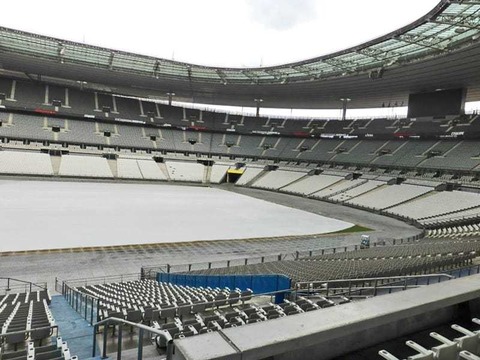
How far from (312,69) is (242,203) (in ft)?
62.4

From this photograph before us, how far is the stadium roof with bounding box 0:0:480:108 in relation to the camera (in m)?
27.9

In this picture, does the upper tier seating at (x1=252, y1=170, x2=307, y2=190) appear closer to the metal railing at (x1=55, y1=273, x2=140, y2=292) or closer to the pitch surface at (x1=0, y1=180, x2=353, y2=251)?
the pitch surface at (x1=0, y1=180, x2=353, y2=251)

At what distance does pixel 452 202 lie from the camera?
31344 mm

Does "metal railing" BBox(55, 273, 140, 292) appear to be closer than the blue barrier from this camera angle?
No

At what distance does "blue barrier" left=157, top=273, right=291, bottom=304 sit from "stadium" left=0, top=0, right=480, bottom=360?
7 cm

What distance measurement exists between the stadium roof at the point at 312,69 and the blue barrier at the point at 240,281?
22.1 m

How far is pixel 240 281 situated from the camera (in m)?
10.9

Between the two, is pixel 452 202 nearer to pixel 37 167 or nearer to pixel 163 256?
pixel 163 256

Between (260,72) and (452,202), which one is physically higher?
(260,72)

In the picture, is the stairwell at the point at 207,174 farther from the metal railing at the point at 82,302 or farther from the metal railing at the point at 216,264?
the metal railing at the point at 82,302

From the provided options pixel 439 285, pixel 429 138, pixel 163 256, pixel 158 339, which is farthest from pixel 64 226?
pixel 429 138

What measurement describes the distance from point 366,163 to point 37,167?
142ft

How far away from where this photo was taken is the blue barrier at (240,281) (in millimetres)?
9258

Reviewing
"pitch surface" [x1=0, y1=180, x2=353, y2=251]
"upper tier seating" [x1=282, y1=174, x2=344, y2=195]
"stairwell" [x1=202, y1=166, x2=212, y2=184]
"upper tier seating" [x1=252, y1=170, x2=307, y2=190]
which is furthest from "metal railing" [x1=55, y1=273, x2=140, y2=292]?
"stairwell" [x1=202, y1=166, x2=212, y2=184]
